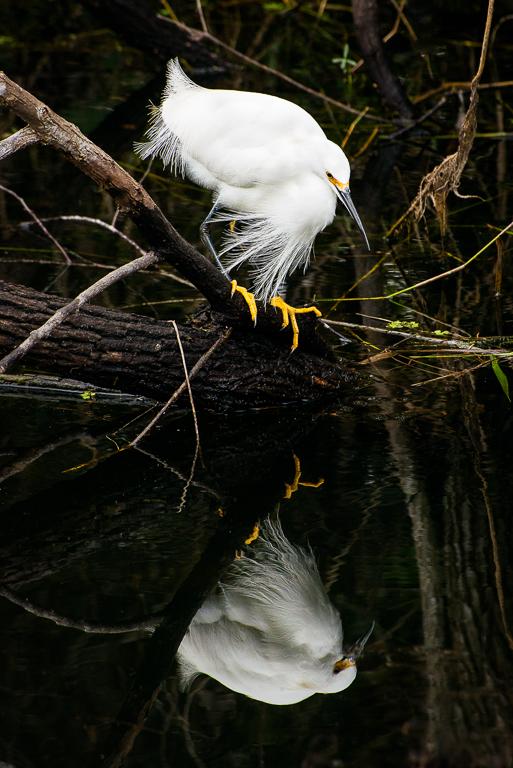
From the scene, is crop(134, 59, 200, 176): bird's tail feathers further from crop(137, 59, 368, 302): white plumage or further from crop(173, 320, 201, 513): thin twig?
crop(173, 320, 201, 513): thin twig

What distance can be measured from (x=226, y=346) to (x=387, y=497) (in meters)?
0.86

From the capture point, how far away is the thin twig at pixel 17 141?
2756mm

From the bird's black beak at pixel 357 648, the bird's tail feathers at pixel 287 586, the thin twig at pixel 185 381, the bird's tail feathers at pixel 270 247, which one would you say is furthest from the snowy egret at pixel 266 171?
the bird's black beak at pixel 357 648

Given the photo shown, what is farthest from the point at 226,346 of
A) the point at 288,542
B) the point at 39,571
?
the point at 39,571

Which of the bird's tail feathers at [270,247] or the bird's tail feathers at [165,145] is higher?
the bird's tail feathers at [165,145]

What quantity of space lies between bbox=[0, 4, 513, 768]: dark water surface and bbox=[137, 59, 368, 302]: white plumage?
604mm

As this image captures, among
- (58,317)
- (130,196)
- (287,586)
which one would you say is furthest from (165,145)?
(287,586)

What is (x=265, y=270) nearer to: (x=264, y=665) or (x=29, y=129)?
(x=29, y=129)

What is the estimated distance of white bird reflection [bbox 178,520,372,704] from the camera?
250 cm

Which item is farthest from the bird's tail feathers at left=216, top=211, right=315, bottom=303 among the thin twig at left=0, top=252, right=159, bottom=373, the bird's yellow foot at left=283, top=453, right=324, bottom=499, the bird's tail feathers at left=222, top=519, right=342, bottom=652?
the bird's tail feathers at left=222, top=519, right=342, bottom=652

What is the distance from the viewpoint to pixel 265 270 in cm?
386

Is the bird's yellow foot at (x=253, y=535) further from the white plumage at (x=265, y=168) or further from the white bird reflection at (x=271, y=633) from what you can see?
the white plumage at (x=265, y=168)

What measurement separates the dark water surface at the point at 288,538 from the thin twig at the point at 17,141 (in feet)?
3.54

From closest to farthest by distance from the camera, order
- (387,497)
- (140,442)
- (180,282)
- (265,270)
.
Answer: (387,497), (140,442), (265,270), (180,282)
